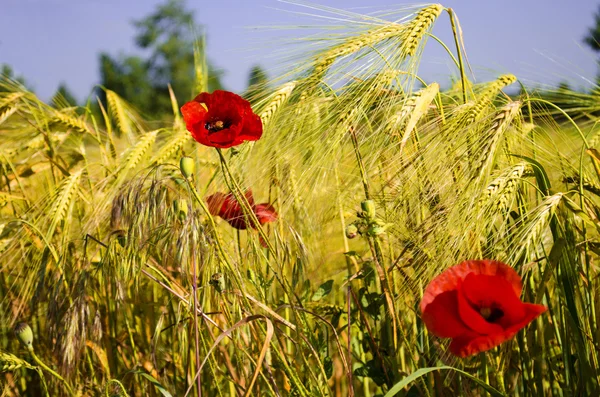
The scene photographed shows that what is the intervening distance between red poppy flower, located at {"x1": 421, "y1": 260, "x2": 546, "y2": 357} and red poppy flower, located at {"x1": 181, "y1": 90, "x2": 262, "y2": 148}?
A: 33 cm

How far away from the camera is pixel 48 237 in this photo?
1282mm

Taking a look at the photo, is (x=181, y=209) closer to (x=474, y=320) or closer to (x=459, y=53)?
(x=474, y=320)

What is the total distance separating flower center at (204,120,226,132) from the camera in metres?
0.96

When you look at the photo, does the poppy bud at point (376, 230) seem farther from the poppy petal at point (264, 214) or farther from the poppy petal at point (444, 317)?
the poppy petal at point (264, 214)

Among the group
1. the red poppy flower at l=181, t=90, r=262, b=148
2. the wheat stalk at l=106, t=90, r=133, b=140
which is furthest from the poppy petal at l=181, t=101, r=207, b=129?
the wheat stalk at l=106, t=90, r=133, b=140

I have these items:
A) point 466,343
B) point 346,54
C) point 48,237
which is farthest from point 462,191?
point 48,237

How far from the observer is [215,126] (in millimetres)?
958

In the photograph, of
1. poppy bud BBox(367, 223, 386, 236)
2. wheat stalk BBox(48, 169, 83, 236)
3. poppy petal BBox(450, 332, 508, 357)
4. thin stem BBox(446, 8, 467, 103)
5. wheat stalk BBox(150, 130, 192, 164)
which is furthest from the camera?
wheat stalk BBox(150, 130, 192, 164)

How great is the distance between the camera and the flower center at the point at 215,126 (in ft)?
3.14

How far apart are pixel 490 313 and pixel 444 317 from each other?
6cm

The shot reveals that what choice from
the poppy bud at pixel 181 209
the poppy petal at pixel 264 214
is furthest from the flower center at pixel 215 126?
the poppy petal at pixel 264 214

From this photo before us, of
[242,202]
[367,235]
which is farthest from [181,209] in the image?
Result: [367,235]

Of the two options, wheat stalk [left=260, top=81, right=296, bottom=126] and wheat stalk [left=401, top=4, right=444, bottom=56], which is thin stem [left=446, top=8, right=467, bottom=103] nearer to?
wheat stalk [left=401, top=4, right=444, bottom=56]

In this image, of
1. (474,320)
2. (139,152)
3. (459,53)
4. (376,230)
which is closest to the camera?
(474,320)
